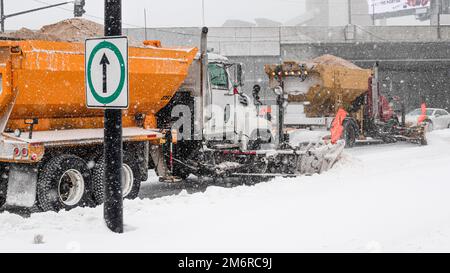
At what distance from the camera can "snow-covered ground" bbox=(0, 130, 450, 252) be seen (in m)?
7.16

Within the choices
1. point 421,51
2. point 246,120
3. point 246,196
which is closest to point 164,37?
point 421,51

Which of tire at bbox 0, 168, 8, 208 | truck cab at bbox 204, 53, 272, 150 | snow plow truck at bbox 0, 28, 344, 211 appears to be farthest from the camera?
truck cab at bbox 204, 53, 272, 150

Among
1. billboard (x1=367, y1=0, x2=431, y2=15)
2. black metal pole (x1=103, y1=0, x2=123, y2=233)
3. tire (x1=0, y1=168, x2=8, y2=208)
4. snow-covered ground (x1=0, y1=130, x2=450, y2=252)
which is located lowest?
snow-covered ground (x1=0, y1=130, x2=450, y2=252)

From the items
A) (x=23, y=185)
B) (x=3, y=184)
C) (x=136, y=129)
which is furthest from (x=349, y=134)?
(x=23, y=185)

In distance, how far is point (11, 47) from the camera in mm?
9305

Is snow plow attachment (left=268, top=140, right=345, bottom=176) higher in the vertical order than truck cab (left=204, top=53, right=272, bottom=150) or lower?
lower

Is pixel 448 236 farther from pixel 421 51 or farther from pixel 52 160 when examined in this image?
pixel 421 51

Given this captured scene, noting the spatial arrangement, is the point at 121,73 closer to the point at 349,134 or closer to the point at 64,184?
the point at 64,184

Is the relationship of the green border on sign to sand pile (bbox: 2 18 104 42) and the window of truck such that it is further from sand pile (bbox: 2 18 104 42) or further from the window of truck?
the window of truck

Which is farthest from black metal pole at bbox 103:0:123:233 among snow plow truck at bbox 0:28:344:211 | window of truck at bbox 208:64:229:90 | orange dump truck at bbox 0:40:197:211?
window of truck at bbox 208:64:229:90

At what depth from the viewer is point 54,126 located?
1060cm

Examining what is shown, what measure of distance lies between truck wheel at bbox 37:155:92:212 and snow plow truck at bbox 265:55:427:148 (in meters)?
9.81

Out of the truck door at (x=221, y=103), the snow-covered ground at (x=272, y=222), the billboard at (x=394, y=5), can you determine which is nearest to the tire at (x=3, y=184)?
the snow-covered ground at (x=272, y=222)
